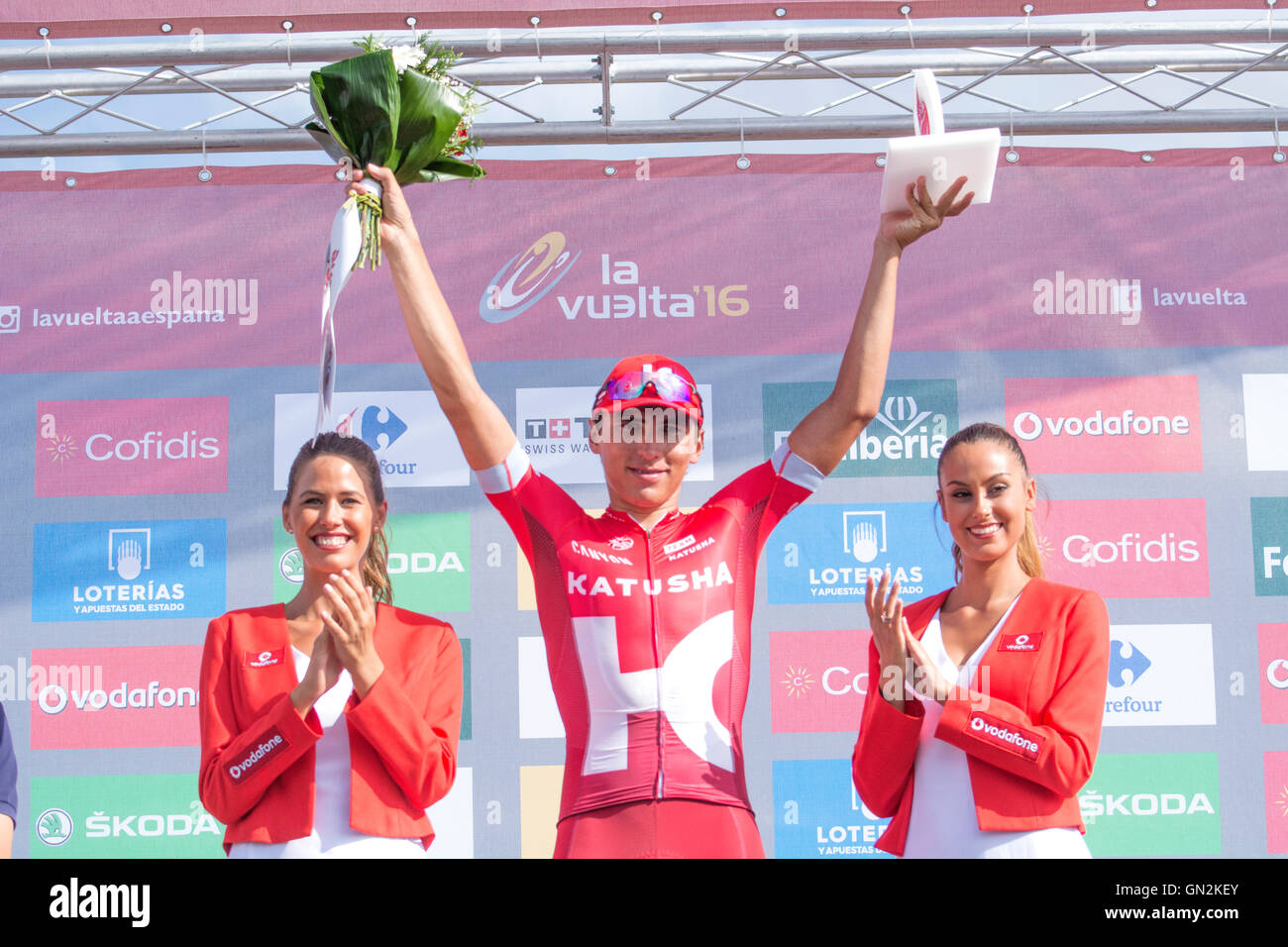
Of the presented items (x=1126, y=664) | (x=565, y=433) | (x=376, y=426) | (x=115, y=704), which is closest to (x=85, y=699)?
(x=115, y=704)

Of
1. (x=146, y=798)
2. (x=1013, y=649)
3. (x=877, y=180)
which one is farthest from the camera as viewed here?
(x=877, y=180)

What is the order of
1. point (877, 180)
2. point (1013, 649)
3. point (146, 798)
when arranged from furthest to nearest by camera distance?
point (877, 180)
point (146, 798)
point (1013, 649)

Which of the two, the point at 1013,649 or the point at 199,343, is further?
the point at 199,343

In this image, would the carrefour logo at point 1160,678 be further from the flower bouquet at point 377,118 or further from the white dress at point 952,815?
the flower bouquet at point 377,118

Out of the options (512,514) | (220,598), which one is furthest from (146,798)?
(512,514)

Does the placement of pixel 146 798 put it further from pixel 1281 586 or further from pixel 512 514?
pixel 1281 586

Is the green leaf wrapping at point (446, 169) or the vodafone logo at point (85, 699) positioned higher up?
the green leaf wrapping at point (446, 169)

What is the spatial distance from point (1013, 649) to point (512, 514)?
3.42 feet

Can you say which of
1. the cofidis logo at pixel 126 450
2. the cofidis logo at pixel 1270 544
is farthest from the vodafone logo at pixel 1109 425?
the cofidis logo at pixel 126 450

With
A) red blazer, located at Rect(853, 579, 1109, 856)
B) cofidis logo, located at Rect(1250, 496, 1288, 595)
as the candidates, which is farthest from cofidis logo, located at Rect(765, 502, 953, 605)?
red blazer, located at Rect(853, 579, 1109, 856)

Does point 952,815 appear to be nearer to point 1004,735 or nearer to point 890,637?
point 1004,735

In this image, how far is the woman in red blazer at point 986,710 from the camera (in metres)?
2.37

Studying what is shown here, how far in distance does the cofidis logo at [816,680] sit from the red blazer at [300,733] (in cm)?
158

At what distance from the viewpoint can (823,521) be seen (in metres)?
4.02
